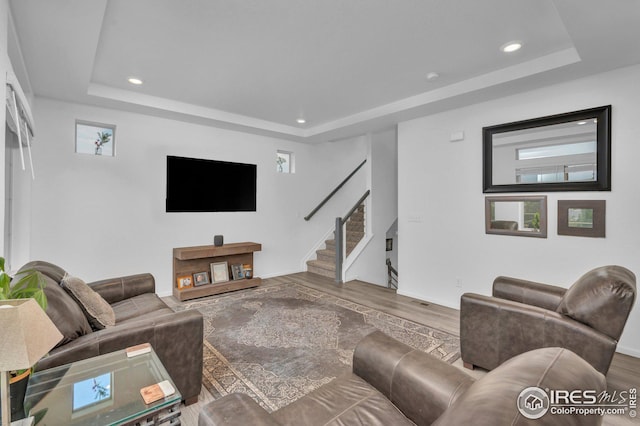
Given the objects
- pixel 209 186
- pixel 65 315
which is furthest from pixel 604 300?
pixel 209 186

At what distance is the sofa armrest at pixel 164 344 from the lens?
5.33 feet

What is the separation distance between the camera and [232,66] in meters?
3.04

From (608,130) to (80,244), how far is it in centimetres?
584

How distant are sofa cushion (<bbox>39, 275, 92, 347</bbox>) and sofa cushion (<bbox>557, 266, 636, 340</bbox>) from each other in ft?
9.95

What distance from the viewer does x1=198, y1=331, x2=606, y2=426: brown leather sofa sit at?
0.77 m

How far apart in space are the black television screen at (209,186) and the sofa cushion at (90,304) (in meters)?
2.46

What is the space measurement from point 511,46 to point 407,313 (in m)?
2.96

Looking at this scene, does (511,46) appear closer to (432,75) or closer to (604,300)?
(432,75)

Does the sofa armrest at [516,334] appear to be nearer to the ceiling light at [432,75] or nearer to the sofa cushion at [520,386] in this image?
the sofa cushion at [520,386]

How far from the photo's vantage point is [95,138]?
12.9 ft

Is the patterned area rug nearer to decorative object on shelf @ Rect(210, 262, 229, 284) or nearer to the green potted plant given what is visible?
decorative object on shelf @ Rect(210, 262, 229, 284)

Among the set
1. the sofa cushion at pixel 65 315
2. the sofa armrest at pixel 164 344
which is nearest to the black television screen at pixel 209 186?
the sofa cushion at pixel 65 315

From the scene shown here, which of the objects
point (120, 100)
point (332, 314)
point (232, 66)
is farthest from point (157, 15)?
point (332, 314)

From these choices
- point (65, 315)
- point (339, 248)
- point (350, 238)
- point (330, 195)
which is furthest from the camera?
point (330, 195)
